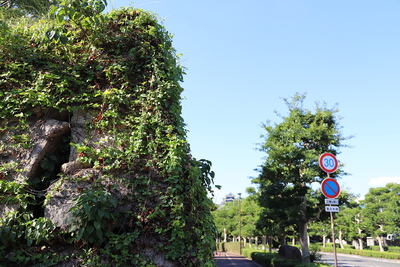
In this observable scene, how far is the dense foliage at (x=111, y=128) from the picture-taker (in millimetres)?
3271

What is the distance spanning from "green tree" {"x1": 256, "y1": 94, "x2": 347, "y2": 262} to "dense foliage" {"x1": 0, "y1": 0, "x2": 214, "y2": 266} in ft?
37.0

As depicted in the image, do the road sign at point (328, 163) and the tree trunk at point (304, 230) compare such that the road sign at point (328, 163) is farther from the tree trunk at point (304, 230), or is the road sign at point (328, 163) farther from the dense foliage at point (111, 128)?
the tree trunk at point (304, 230)

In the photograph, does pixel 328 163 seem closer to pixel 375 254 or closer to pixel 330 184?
pixel 330 184

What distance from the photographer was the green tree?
14.3m

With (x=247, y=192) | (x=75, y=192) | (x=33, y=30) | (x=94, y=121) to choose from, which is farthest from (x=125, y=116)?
(x=247, y=192)

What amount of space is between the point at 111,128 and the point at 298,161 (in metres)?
13.0

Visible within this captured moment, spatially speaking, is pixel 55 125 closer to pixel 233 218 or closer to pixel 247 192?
pixel 247 192

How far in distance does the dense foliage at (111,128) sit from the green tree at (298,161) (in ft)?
37.0

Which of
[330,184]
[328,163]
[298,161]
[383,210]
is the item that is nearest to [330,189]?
[330,184]

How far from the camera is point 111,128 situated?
4.10 metres

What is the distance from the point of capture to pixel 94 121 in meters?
4.11

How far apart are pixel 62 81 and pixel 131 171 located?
1.83 meters

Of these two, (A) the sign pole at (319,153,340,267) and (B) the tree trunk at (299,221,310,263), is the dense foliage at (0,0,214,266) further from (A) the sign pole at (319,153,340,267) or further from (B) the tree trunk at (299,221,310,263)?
(B) the tree trunk at (299,221,310,263)

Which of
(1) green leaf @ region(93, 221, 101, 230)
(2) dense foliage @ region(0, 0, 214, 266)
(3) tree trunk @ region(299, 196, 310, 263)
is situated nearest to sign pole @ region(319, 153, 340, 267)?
(2) dense foliage @ region(0, 0, 214, 266)
